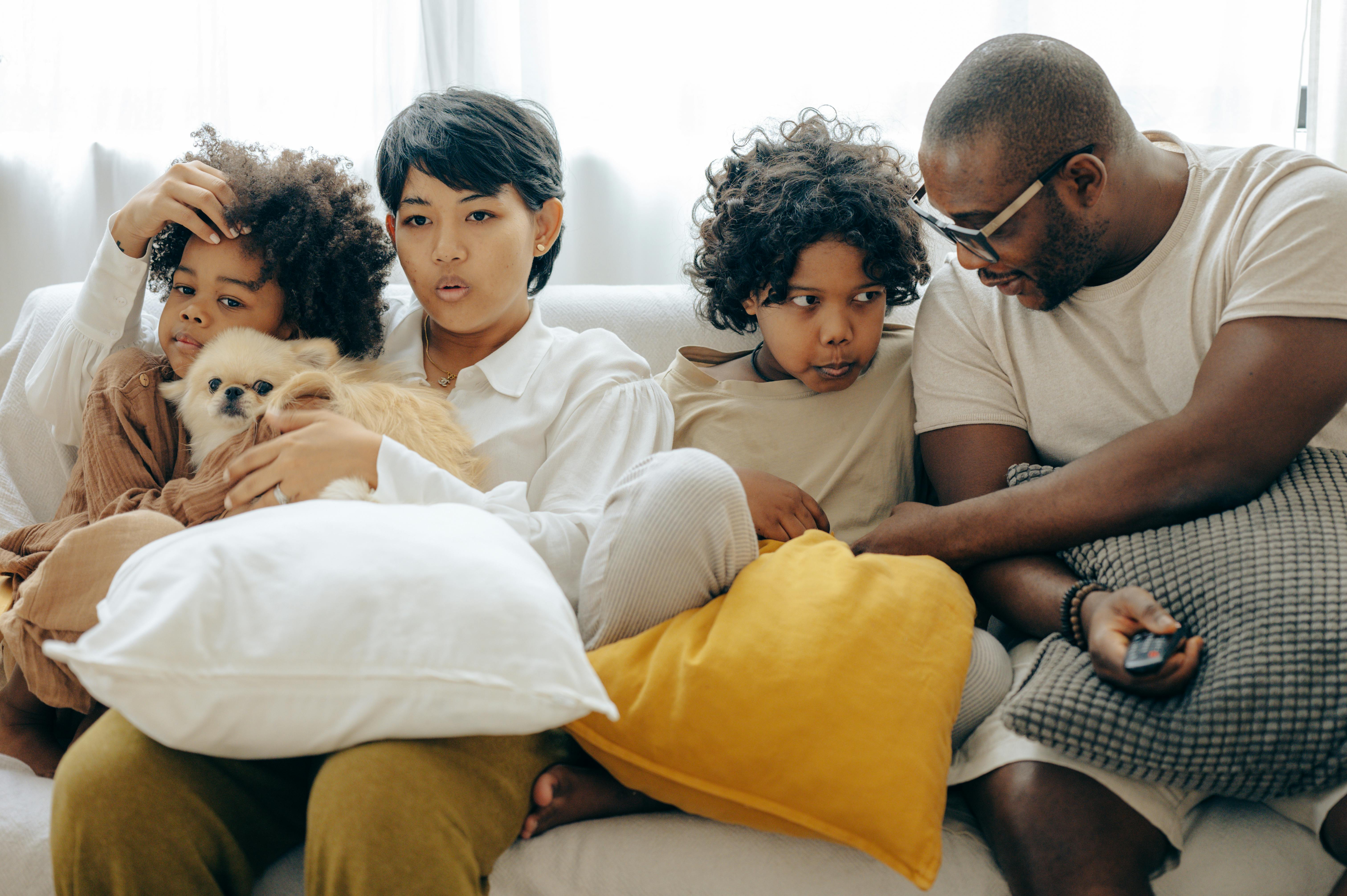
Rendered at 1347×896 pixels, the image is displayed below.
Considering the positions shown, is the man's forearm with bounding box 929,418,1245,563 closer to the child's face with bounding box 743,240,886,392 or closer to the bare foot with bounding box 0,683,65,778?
the child's face with bounding box 743,240,886,392

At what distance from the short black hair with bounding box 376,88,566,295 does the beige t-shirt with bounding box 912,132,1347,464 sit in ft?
2.36

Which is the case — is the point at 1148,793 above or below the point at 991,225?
below

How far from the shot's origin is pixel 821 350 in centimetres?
150

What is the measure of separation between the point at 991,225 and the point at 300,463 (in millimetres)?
1035

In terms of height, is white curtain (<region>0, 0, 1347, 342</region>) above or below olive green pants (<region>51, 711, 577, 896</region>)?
above

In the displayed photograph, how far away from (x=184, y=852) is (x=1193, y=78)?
106 inches

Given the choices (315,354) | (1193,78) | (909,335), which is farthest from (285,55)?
(1193,78)

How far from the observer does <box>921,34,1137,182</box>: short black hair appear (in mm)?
1274

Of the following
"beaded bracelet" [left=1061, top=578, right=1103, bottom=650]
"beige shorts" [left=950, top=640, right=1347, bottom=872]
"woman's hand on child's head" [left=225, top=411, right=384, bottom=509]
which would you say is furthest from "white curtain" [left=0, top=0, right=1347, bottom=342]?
"beige shorts" [left=950, top=640, right=1347, bottom=872]

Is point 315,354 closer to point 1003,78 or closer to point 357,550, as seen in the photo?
point 357,550

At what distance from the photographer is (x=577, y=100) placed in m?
2.25

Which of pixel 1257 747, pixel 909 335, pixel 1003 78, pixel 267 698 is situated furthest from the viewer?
pixel 909 335

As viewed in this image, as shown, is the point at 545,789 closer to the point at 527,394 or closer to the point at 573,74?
the point at 527,394

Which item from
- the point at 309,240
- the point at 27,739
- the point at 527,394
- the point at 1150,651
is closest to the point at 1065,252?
the point at 1150,651
